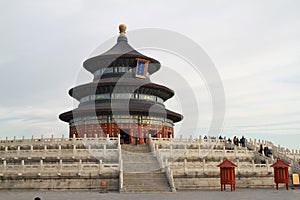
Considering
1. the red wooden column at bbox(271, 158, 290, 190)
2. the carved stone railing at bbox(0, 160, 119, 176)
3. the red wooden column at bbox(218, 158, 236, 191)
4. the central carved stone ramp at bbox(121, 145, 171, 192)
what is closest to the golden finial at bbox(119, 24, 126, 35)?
the central carved stone ramp at bbox(121, 145, 171, 192)

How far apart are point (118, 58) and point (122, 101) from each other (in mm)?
6221

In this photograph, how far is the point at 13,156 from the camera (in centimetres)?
2631

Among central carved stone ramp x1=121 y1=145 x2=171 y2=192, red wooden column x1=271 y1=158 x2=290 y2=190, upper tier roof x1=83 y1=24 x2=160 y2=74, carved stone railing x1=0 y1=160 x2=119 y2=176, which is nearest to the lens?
central carved stone ramp x1=121 y1=145 x2=171 y2=192

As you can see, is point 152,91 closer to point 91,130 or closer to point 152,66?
point 152,66

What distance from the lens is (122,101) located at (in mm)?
42000

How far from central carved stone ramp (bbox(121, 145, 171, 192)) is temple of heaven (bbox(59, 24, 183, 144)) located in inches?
482

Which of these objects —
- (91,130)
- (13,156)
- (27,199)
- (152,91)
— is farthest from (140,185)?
(152,91)

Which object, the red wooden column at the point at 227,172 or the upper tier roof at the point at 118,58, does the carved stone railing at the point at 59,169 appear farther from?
the upper tier roof at the point at 118,58

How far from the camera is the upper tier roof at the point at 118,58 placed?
44250mm

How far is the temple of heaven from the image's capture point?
4066 centimetres

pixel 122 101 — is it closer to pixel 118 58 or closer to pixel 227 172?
pixel 118 58

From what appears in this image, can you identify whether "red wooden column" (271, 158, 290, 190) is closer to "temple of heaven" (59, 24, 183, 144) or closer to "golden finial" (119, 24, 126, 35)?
"temple of heaven" (59, 24, 183, 144)

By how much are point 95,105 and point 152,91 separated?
318 inches

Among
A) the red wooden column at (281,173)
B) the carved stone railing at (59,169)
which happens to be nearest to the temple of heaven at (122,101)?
the carved stone railing at (59,169)
